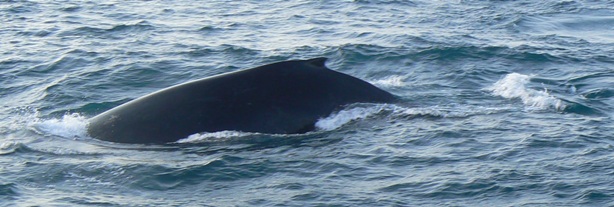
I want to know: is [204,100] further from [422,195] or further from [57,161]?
[422,195]

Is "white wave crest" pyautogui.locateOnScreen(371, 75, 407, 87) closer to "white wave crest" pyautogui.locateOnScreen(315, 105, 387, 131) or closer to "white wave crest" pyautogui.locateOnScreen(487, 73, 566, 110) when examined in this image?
"white wave crest" pyautogui.locateOnScreen(487, 73, 566, 110)

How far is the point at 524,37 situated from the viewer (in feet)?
66.0

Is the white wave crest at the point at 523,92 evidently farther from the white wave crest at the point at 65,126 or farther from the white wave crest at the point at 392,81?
the white wave crest at the point at 65,126

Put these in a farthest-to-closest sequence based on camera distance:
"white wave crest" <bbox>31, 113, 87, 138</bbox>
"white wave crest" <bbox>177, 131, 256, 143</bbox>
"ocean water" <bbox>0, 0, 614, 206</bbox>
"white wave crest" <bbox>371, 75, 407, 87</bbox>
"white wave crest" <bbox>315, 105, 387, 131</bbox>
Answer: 1. "white wave crest" <bbox>371, 75, 407, 87</bbox>
2. "white wave crest" <bbox>31, 113, 87, 138</bbox>
3. "white wave crest" <bbox>315, 105, 387, 131</bbox>
4. "white wave crest" <bbox>177, 131, 256, 143</bbox>
5. "ocean water" <bbox>0, 0, 614, 206</bbox>

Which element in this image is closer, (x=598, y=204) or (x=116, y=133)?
(x=598, y=204)

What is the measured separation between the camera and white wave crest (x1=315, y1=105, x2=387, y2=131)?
12367 millimetres

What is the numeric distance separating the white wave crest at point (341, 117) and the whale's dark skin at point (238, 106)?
8 centimetres

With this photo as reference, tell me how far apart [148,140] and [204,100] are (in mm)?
765

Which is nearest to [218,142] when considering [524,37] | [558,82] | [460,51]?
[558,82]

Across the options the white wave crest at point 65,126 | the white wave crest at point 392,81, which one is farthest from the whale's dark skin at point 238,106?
the white wave crest at point 392,81

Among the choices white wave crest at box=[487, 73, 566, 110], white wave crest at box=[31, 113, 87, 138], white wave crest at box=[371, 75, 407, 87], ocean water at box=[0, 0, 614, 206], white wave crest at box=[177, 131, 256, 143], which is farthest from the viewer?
white wave crest at box=[371, 75, 407, 87]

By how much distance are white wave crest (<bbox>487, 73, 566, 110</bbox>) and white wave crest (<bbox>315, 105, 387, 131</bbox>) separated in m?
2.58

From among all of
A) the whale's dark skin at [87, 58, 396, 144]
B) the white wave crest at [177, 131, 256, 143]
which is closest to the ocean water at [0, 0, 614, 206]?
the white wave crest at [177, 131, 256, 143]

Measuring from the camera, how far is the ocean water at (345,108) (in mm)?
10758
